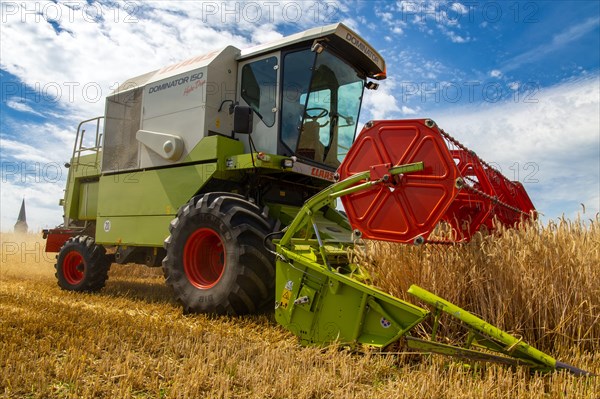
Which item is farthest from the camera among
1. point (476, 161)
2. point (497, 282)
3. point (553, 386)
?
point (476, 161)

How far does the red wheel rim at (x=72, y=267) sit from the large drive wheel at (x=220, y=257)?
2962 millimetres

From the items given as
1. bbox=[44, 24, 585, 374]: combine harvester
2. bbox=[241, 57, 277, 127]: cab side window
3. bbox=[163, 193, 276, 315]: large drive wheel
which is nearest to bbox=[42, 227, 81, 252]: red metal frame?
bbox=[44, 24, 585, 374]: combine harvester

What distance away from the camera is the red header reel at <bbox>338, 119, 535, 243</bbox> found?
2615 millimetres

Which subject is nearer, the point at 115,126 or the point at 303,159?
the point at 303,159

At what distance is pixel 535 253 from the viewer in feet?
9.68

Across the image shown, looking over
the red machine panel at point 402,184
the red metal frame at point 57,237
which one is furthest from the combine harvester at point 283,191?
the red metal frame at point 57,237

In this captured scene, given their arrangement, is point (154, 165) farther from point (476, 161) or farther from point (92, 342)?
point (476, 161)

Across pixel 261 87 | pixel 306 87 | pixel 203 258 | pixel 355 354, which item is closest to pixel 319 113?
pixel 306 87

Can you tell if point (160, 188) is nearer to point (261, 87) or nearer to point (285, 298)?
point (261, 87)

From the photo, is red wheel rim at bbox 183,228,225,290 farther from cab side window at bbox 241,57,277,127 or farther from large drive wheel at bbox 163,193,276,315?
cab side window at bbox 241,57,277,127

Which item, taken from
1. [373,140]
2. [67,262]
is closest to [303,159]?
[373,140]

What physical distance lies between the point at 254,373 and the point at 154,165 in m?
3.52

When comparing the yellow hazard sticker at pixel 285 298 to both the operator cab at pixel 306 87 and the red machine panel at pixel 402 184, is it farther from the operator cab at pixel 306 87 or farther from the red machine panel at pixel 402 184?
the operator cab at pixel 306 87

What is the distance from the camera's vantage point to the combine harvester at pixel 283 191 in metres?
2.69
